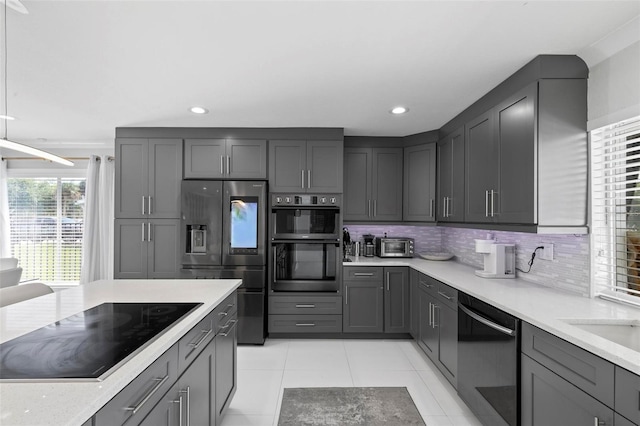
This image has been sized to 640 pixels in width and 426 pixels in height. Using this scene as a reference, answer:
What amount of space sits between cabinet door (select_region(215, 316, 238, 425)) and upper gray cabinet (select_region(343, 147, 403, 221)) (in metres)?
2.21

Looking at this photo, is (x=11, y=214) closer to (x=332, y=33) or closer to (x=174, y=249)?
(x=174, y=249)

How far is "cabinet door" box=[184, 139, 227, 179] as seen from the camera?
11.9 feet

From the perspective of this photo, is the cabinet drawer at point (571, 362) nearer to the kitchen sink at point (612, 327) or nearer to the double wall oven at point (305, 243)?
the kitchen sink at point (612, 327)

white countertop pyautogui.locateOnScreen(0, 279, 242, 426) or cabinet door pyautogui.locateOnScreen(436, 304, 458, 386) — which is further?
cabinet door pyautogui.locateOnScreen(436, 304, 458, 386)

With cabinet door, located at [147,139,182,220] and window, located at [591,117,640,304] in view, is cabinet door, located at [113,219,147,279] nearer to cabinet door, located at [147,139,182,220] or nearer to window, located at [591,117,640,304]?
cabinet door, located at [147,139,182,220]

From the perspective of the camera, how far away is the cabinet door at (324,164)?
364cm

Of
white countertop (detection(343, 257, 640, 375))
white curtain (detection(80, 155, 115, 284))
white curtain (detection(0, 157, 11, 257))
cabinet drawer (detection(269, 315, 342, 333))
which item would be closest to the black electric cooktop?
white countertop (detection(343, 257, 640, 375))

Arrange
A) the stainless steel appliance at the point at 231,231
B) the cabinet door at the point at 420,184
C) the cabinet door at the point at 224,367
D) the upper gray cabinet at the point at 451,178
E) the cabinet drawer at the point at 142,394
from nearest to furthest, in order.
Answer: the cabinet drawer at the point at 142,394
the cabinet door at the point at 224,367
the upper gray cabinet at the point at 451,178
the stainless steel appliance at the point at 231,231
the cabinet door at the point at 420,184

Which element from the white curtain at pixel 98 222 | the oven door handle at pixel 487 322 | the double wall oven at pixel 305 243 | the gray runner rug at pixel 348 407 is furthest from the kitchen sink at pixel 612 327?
the white curtain at pixel 98 222

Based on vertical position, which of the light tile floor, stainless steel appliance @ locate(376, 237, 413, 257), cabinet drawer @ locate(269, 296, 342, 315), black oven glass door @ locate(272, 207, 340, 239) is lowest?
the light tile floor

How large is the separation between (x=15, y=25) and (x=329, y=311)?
132 inches

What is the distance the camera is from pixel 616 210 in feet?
A: 6.36

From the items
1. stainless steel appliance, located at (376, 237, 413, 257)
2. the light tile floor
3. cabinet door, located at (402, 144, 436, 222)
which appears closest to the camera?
the light tile floor

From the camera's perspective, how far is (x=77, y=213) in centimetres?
453
